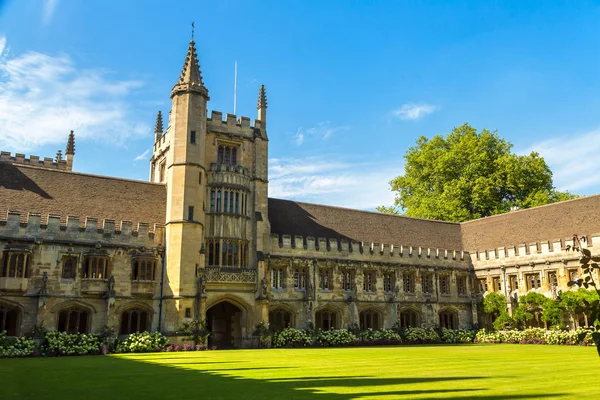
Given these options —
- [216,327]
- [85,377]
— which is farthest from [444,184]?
[85,377]

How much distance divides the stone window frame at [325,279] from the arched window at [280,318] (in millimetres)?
2704

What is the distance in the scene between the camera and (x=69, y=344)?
2336 cm

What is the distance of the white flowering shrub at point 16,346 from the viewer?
21864 millimetres

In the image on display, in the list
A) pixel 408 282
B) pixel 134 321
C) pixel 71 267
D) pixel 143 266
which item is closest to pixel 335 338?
pixel 408 282

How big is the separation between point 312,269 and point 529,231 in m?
15.9

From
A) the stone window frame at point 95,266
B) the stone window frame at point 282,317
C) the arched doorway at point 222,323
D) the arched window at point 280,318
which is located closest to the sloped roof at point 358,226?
the stone window frame at point 282,317

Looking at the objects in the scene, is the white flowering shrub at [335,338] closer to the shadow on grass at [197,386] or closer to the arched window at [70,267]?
the arched window at [70,267]

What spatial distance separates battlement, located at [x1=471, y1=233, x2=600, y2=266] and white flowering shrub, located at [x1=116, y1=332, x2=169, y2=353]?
23.3 metres

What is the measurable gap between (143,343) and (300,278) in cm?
1062

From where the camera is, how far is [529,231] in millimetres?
36500

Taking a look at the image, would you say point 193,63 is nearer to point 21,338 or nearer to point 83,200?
point 83,200

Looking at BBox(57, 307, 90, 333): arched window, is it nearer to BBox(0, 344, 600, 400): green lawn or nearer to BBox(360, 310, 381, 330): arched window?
BBox(0, 344, 600, 400): green lawn

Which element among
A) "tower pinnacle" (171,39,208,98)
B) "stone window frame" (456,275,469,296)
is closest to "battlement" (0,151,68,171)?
"tower pinnacle" (171,39,208,98)

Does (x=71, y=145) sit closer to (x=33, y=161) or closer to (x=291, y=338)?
(x=33, y=161)
